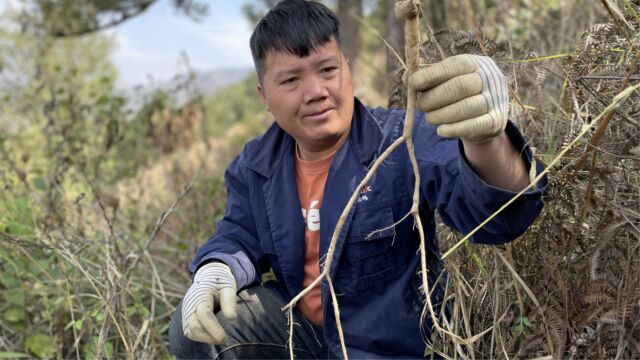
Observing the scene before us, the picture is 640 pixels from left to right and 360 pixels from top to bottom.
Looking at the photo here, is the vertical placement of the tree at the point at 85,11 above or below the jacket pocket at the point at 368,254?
above

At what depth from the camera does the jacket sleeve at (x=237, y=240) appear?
1836mm

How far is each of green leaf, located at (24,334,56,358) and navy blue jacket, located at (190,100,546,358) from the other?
3.14 feet

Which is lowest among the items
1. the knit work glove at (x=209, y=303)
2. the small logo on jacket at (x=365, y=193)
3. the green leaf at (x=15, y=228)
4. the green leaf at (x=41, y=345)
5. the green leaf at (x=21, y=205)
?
the green leaf at (x=41, y=345)

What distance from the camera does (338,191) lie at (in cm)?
177

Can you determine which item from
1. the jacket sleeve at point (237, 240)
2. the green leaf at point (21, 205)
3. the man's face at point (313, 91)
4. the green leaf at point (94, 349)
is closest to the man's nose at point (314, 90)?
the man's face at point (313, 91)

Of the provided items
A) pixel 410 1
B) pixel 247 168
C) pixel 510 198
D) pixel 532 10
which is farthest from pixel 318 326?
pixel 532 10

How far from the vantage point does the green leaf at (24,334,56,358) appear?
243 centimetres

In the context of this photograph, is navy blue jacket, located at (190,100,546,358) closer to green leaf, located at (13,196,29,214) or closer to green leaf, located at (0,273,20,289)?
green leaf, located at (0,273,20,289)

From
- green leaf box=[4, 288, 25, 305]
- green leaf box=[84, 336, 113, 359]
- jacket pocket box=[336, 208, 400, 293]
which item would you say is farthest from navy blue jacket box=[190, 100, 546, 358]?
green leaf box=[4, 288, 25, 305]

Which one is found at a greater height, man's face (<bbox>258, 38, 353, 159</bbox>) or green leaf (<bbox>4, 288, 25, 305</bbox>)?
man's face (<bbox>258, 38, 353, 159</bbox>)

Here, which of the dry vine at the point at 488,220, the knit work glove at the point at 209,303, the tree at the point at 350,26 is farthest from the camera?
the tree at the point at 350,26

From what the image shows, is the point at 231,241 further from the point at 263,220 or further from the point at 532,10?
the point at 532,10

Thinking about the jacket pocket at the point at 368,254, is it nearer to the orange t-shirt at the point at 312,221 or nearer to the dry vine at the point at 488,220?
the orange t-shirt at the point at 312,221

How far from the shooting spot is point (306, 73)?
171 cm
